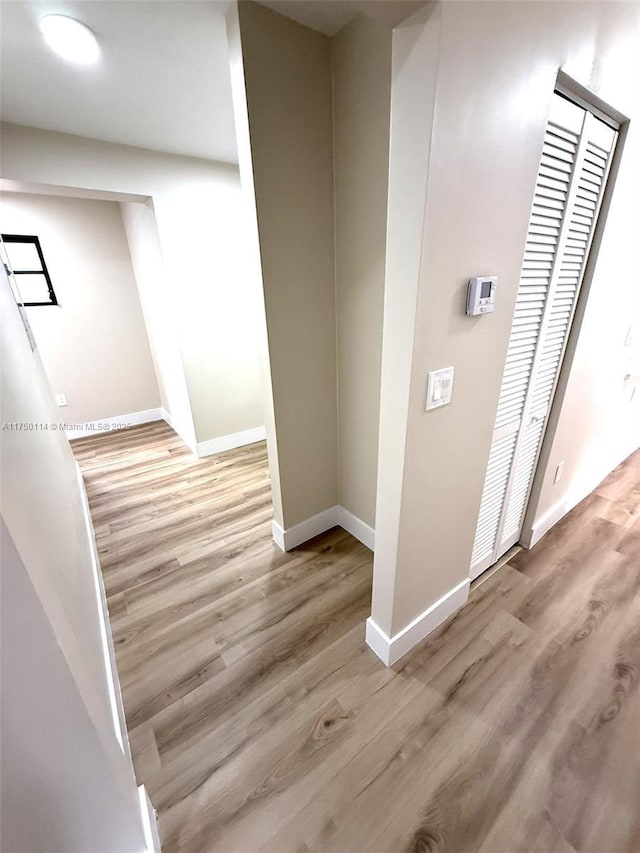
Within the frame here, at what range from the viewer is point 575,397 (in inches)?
66.8

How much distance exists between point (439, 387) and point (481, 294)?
0.28m

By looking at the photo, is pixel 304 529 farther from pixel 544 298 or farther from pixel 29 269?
pixel 29 269

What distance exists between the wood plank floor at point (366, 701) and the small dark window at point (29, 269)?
2505mm

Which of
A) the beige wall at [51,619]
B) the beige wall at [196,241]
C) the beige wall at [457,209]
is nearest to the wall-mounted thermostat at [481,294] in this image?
the beige wall at [457,209]

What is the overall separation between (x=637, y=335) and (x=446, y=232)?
1920mm

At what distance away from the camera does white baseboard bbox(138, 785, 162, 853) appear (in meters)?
0.87

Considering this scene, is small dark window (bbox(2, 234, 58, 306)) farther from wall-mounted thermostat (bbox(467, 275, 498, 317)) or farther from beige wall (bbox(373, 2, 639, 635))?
wall-mounted thermostat (bbox(467, 275, 498, 317))

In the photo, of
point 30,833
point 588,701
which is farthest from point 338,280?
point 588,701

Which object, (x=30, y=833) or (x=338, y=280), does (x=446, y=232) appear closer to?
(x=338, y=280)

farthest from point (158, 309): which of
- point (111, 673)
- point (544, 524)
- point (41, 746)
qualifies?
point (544, 524)

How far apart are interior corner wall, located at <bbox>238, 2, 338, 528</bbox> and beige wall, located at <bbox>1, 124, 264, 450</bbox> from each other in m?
0.23

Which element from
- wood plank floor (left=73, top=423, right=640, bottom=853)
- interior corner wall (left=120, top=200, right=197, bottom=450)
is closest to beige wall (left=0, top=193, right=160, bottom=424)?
interior corner wall (left=120, top=200, right=197, bottom=450)

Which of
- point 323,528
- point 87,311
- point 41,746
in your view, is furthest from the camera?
point 87,311

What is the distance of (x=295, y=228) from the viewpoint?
1.47 meters
